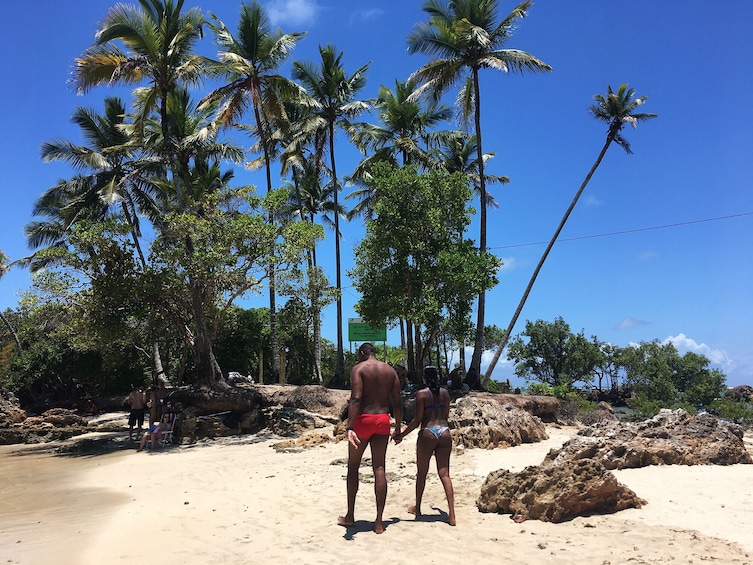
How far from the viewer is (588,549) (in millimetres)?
4332

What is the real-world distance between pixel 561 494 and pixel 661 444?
10.3 ft

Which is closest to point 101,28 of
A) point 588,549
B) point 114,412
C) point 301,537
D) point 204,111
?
point 204,111

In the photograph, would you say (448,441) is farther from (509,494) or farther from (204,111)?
(204,111)

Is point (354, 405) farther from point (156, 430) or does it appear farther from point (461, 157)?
point (461, 157)

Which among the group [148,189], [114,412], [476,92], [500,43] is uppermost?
[500,43]

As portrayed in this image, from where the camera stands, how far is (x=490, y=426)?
1004cm

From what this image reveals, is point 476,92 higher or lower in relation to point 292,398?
higher

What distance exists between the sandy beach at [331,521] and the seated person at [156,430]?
3264 millimetres

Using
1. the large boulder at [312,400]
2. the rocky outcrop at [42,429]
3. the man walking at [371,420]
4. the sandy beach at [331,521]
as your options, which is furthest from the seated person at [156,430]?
the man walking at [371,420]

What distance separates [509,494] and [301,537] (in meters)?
2.28

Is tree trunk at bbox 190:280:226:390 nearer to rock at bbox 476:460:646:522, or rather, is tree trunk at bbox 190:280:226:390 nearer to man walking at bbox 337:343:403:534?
man walking at bbox 337:343:403:534

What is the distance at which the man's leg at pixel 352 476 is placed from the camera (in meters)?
5.18

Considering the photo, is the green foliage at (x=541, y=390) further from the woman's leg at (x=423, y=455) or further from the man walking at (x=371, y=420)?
the man walking at (x=371, y=420)

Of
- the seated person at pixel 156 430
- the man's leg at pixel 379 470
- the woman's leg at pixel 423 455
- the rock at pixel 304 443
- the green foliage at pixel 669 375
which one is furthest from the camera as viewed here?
the green foliage at pixel 669 375
